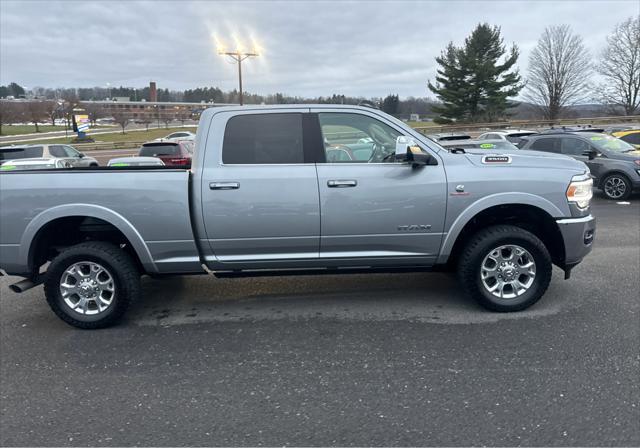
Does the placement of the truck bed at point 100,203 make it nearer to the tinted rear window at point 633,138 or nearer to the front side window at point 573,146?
the front side window at point 573,146

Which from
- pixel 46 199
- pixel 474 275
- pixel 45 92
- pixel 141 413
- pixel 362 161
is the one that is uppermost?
pixel 45 92

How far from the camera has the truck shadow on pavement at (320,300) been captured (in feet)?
14.6

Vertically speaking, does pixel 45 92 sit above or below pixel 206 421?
above

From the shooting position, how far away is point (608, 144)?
11.6m

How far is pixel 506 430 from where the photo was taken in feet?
8.93

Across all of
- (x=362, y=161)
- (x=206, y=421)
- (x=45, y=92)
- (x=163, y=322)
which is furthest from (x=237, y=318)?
(x=45, y=92)

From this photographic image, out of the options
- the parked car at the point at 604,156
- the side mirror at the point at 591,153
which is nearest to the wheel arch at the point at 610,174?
the parked car at the point at 604,156

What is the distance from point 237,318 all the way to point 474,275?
7.38ft

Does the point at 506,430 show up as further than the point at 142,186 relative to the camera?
No

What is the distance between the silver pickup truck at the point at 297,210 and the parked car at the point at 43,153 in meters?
14.6

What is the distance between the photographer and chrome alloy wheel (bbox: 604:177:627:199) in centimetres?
1102

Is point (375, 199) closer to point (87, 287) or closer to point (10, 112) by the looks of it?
point (87, 287)

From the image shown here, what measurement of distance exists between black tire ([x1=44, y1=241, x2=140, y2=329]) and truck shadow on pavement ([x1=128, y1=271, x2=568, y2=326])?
29 cm

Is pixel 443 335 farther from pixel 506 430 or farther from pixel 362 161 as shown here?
pixel 362 161
